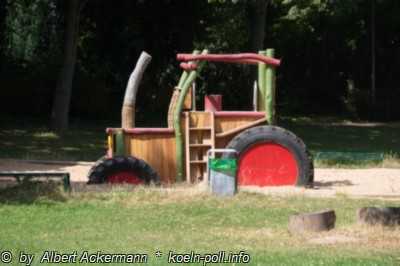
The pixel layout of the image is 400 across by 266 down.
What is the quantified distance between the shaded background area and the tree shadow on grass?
18325 mm

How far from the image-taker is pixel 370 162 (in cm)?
1873

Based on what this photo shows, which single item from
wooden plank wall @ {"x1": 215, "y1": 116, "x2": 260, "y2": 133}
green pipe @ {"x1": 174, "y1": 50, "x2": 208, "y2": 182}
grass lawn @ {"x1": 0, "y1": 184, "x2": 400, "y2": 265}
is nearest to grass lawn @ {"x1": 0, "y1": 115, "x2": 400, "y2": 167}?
wooden plank wall @ {"x1": 215, "y1": 116, "x2": 260, "y2": 133}

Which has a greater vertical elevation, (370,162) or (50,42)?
(50,42)

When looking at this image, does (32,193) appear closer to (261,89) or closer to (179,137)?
(179,137)

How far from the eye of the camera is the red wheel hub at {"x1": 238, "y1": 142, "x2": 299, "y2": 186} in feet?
48.4

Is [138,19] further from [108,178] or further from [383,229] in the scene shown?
[383,229]

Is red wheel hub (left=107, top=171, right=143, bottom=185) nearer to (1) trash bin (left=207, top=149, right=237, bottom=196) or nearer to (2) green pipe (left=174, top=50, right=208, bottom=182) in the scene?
(2) green pipe (left=174, top=50, right=208, bottom=182)

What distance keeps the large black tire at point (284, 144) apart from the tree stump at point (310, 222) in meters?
4.22

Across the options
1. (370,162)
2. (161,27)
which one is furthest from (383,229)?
(161,27)

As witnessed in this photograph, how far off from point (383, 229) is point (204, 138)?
17.2 feet

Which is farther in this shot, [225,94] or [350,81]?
[350,81]

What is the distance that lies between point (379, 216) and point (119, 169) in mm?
4848

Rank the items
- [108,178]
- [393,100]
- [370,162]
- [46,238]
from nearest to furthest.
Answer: [46,238] → [108,178] → [370,162] → [393,100]

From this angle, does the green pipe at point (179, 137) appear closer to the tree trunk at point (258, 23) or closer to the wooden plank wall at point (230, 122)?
the wooden plank wall at point (230, 122)
